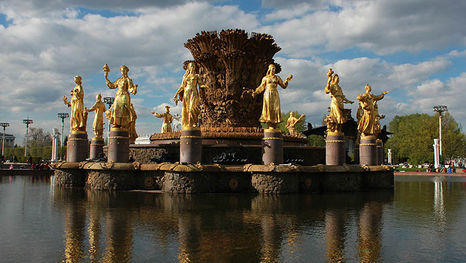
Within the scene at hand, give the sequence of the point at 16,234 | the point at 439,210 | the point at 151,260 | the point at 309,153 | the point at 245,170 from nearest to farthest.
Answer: the point at 151,260 → the point at 16,234 → the point at 439,210 → the point at 245,170 → the point at 309,153

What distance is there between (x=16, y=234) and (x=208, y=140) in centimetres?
1305

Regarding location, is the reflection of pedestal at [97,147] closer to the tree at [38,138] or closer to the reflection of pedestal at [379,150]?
the reflection of pedestal at [379,150]

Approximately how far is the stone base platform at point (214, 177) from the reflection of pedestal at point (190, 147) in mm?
573

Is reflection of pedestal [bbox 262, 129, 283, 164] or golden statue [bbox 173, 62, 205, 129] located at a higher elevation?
golden statue [bbox 173, 62, 205, 129]

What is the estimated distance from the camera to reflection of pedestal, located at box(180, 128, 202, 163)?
682 inches

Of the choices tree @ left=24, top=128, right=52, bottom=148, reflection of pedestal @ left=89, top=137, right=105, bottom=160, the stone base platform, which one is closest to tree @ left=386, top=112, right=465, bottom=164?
the stone base platform

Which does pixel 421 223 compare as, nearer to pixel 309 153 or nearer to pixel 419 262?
pixel 419 262

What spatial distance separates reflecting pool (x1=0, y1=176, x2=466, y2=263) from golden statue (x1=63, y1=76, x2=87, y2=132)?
829 centimetres

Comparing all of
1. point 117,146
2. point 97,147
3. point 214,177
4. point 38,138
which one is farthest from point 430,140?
point 38,138

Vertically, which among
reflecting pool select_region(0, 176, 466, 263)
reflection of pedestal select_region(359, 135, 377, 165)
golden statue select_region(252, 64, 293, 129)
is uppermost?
golden statue select_region(252, 64, 293, 129)

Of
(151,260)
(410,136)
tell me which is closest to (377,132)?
(151,260)

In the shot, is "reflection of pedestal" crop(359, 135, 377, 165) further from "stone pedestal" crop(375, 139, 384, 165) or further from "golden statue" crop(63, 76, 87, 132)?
"golden statue" crop(63, 76, 87, 132)

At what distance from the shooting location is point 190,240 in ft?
27.2

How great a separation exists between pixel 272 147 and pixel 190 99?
4335 mm
